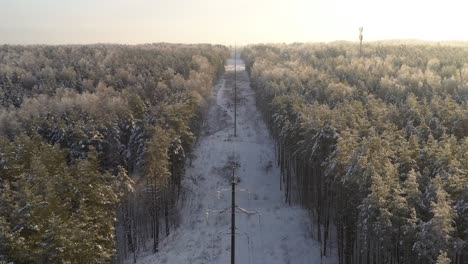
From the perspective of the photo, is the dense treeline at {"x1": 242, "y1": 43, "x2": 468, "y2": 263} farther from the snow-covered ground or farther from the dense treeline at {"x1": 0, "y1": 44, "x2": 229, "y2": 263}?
the dense treeline at {"x1": 0, "y1": 44, "x2": 229, "y2": 263}

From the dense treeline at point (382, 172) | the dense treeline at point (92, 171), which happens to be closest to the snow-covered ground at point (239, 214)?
the dense treeline at point (382, 172)

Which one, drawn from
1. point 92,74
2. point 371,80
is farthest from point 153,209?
point 92,74

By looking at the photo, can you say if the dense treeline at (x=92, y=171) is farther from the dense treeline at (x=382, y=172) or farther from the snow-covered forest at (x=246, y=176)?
the dense treeline at (x=382, y=172)

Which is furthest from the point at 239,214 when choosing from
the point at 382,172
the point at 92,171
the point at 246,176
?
the point at 382,172

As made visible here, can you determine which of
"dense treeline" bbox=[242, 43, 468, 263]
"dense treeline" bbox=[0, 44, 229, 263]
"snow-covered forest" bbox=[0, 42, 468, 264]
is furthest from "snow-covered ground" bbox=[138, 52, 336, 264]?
"dense treeline" bbox=[0, 44, 229, 263]

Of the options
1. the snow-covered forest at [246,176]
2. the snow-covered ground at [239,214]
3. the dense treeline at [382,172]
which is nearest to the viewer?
the snow-covered forest at [246,176]
